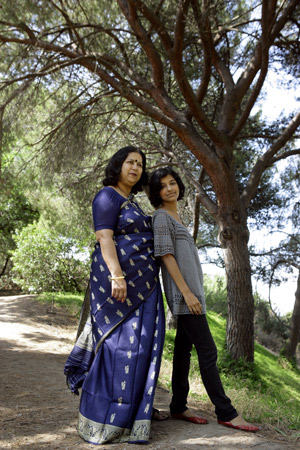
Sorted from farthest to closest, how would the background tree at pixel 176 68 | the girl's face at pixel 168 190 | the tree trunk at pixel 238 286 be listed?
the tree trunk at pixel 238 286, the background tree at pixel 176 68, the girl's face at pixel 168 190

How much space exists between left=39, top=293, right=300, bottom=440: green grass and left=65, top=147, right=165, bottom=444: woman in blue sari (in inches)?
37.0

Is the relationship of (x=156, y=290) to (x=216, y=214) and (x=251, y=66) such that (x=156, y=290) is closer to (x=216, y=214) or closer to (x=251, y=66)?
(x=216, y=214)

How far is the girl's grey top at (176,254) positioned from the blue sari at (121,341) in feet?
0.24

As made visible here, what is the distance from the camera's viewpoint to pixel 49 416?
2.92 meters

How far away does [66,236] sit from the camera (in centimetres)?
1049

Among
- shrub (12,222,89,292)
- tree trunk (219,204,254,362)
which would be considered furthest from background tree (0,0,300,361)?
shrub (12,222,89,292)

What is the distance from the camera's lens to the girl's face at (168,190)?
296 centimetres

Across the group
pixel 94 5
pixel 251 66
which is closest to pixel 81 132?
pixel 94 5

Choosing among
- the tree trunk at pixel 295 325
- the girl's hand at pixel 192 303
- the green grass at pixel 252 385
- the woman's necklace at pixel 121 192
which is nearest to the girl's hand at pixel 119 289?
the girl's hand at pixel 192 303

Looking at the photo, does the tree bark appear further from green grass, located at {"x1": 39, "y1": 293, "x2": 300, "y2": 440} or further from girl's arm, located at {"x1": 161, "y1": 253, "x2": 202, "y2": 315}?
girl's arm, located at {"x1": 161, "y1": 253, "x2": 202, "y2": 315}

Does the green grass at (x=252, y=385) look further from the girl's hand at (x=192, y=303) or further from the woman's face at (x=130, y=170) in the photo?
the woman's face at (x=130, y=170)

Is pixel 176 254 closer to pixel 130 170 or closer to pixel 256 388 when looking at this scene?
pixel 130 170

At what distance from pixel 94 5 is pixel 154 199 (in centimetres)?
474

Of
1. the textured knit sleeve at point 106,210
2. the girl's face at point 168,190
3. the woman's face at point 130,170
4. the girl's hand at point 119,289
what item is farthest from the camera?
the girl's face at point 168,190
